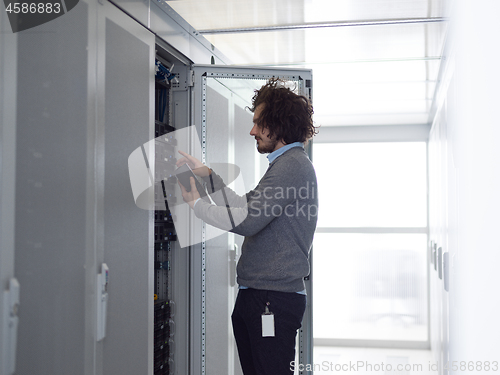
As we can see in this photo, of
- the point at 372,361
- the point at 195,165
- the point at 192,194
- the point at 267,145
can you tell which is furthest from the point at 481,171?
the point at 372,361

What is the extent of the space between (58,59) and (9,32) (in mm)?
206

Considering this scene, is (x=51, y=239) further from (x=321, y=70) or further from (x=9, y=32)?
(x=321, y=70)

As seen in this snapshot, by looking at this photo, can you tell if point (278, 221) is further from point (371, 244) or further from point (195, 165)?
point (371, 244)

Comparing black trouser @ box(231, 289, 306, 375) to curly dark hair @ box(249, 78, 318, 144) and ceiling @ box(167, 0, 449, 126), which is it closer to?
curly dark hair @ box(249, 78, 318, 144)

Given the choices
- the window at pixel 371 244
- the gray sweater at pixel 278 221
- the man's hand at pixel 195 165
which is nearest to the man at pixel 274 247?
the gray sweater at pixel 278 221

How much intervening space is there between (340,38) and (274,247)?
1.77 m

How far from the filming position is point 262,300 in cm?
173

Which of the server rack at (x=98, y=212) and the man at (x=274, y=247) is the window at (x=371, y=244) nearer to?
the server rack at (x=98, y=212)

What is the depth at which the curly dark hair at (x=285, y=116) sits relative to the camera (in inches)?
72.6

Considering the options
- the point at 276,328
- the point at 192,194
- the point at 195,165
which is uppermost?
the point at 195,165

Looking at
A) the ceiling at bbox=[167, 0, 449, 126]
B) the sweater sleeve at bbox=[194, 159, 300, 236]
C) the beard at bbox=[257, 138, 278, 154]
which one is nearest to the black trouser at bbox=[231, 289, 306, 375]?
the sweater sleeve at bbox=[194, 159, 300, 236]

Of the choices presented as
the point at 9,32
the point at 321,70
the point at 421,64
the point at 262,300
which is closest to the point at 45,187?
the point at 9,32

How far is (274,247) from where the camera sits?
1752mm

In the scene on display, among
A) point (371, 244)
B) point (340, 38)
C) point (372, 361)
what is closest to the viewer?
point (340, 38)
